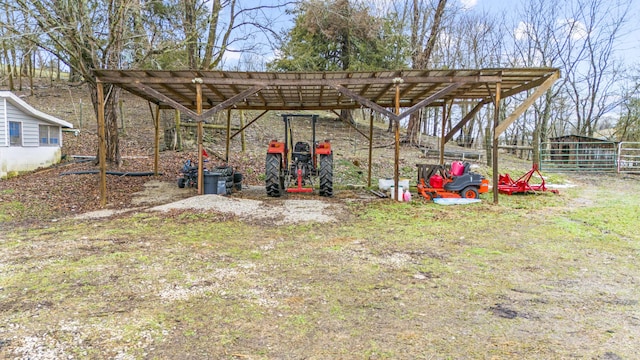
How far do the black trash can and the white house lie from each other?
599 centimetres

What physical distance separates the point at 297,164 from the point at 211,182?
1.90 metres

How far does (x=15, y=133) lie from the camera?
32.5 feet

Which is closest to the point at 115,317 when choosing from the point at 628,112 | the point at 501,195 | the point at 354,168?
the point at 501,195

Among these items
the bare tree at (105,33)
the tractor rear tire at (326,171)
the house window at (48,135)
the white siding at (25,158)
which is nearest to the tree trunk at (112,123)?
the bare tree at (105,33)

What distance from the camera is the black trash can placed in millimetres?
7680

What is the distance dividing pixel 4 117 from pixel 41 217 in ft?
17.8

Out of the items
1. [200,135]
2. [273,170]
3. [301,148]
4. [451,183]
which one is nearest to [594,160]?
[451,183]

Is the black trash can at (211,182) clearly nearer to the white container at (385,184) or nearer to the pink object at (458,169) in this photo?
the white container at (385,184)

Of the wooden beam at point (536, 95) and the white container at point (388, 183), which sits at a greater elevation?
the wooden beam at point (536, 95)

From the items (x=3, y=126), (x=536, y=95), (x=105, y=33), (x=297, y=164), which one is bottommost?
(x=297, y=164)

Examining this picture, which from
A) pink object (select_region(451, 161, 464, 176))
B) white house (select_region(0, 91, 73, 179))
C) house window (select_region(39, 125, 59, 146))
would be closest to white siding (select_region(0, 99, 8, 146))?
white house (select_region(0, 91, 73, 179))

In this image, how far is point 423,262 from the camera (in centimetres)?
381

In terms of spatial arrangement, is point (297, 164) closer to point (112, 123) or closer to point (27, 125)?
point (112, 123)

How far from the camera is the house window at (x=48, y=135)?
1087 centimetres
